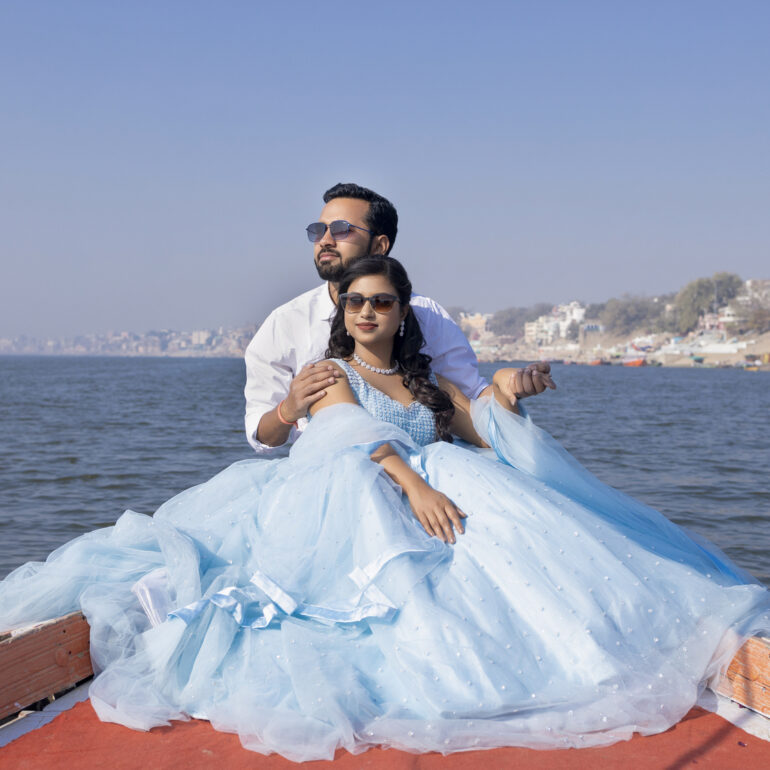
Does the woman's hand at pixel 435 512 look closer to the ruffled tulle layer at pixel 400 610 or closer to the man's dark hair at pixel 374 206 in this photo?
the ruffled tulle layer at pixel 400 610

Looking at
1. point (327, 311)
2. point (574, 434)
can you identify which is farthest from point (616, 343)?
point (327, 311)

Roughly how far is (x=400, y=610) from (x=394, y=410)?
3.77 ft

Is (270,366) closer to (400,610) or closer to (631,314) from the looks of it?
(400,610)

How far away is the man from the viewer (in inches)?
173

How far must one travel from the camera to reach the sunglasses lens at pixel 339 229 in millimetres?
4340

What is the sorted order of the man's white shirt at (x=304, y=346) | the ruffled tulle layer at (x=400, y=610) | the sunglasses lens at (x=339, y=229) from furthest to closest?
the man's white shirt at (x=304, y=346)
the sunglasses lens at (x=339, y=229)
the ruffled tulle layer at (x=400, y=610)

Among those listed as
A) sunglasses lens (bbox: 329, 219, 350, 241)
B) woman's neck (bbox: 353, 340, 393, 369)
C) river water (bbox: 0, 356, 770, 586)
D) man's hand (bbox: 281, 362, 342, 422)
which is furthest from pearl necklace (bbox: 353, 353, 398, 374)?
river water (bbox: 0, 356, 770, 586)

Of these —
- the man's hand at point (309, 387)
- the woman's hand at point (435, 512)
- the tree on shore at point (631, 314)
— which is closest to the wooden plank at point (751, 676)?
the woman's hand at point (435, 512)

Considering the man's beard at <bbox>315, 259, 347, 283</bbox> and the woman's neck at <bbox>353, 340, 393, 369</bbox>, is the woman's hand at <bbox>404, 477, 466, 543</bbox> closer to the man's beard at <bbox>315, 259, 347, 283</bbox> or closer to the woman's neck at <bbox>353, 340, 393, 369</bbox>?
the woman's neck at <bbox>353, 340, 393, 369</bbox>

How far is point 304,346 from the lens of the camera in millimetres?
4758

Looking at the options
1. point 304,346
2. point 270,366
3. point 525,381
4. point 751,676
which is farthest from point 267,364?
point 751,676

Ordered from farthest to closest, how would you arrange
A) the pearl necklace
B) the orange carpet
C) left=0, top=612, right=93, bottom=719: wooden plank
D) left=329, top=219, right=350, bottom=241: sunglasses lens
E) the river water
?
1. the river water
2. left=329, top=219, right=350, bottom=241: sunglasses lens
3. the pearl necklace
4. left=0, top=612, right=93, bottom=719: wooden plank
5. the orange carpet

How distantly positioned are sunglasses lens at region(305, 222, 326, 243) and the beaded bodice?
78cm

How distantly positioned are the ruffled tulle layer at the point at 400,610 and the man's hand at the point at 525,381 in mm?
212
